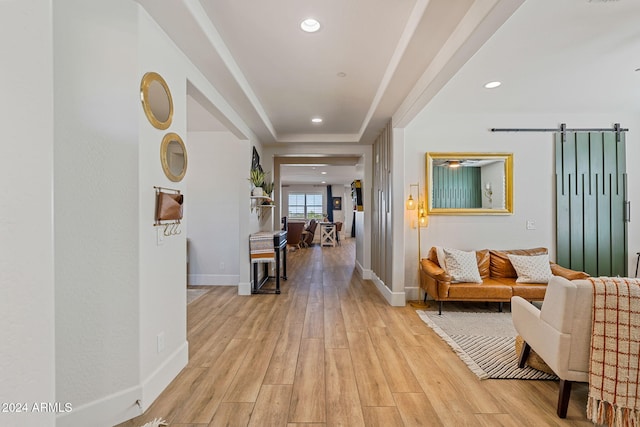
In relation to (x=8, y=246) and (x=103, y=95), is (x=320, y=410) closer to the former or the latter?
(x=8, y=246)

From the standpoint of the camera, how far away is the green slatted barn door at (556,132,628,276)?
157 inches

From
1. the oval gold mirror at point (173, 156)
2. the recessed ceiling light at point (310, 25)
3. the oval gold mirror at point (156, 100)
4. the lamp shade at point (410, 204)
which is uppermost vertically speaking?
the recessed ceiling light at point (310, 25)

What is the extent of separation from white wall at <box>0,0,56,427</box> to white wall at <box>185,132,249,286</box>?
13.3 ft

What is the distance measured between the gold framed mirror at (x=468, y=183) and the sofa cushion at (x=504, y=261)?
1.94ft

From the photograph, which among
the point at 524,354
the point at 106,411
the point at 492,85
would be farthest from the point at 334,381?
the point at 492,85

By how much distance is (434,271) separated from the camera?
3.54 metres

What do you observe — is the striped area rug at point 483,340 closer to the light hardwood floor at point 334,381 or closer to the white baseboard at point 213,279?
the light hardwood floor at point 334,381

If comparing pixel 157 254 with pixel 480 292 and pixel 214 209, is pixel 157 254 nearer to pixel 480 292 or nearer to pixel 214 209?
pixel 214 209

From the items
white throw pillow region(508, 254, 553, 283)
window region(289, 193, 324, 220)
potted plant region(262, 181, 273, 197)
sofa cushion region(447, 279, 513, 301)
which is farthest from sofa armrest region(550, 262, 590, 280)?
window region(289, 193, 324, 220)

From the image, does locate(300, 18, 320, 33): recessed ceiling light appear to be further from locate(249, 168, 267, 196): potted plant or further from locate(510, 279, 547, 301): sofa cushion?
locate(510, 279, 547, 301): sofa cushion

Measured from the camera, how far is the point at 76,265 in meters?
1.58

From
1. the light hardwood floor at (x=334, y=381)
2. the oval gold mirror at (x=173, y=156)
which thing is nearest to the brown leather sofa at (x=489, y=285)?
the light hardwood floor at (x=334, y=381)

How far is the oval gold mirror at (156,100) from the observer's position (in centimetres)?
183

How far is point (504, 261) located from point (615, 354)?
2.50 m
